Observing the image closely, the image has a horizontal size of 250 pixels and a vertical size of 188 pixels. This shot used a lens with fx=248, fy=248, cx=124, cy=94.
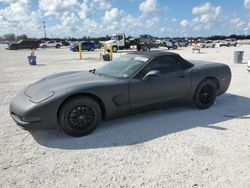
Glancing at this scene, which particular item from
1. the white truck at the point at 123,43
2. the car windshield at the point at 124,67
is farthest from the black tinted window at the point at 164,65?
the white truck at the point at 123,43

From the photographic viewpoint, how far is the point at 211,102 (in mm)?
5711

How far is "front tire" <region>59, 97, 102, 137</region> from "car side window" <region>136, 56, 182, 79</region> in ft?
3.52

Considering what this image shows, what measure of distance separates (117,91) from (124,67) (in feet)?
2.55

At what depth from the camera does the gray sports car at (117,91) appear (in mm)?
3932

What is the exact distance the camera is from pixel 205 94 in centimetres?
559

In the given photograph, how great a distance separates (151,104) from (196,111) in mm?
1239

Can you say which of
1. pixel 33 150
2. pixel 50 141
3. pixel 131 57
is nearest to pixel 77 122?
pixel 50 141

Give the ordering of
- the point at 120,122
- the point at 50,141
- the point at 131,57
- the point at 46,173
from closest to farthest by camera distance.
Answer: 1. the point at 46,173
2. the point at 50,141
3. the point at 120,122
4. the point at 131,57

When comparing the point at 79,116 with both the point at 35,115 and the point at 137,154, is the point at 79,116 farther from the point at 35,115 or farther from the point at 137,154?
the point at 137,154

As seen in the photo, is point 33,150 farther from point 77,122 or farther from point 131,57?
point 131,57

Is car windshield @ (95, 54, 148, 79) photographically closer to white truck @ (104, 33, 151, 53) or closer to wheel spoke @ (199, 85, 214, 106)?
wheel spoke @ (199, 85, 214, 106)

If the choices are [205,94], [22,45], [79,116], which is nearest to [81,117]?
[79,116]

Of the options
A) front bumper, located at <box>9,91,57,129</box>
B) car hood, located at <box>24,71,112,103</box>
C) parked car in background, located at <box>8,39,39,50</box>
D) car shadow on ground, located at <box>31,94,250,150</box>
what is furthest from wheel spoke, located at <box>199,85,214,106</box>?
parked car in background, located at <box>8,39,39,50</box>

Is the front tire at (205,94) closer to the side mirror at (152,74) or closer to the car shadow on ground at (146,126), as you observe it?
the car shadow on ground at (146,126)
